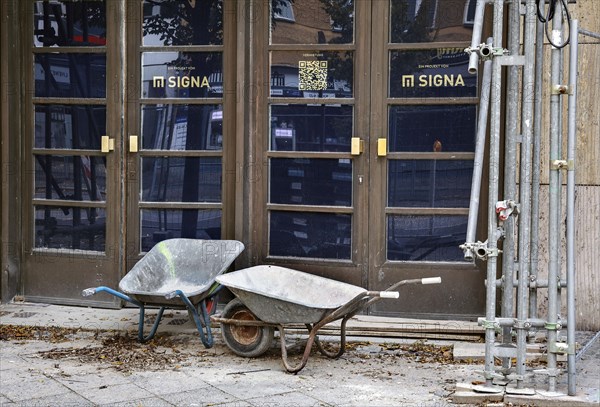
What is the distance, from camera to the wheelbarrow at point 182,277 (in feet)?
23.9

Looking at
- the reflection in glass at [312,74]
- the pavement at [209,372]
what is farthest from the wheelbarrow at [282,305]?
the reflection in glass at [312,74]

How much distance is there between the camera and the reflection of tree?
843 centimetres

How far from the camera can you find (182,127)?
8516mm

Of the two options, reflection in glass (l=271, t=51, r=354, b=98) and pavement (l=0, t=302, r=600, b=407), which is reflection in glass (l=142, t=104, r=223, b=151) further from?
pavement (l=0, t=302, r=600, b=407)

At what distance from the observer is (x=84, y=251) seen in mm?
8703

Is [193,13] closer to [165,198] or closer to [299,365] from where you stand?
[165,198]

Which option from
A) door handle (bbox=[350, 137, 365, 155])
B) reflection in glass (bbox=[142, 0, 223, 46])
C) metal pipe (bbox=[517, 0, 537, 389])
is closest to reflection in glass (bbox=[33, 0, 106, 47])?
reflection in glass (bbox=[142, 0, 223, 46])

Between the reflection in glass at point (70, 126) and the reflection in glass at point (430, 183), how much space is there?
2779 millimetres

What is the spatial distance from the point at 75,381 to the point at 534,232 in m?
3.37

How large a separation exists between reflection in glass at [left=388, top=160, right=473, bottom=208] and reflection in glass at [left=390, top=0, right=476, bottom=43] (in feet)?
3.52

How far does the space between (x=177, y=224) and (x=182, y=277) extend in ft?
2.81

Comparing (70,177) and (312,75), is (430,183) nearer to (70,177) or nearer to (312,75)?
(312,75)

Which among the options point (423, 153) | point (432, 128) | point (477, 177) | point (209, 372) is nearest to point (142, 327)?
point (209, 372)

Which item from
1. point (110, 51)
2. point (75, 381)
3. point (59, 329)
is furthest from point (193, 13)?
point (75, 381)
